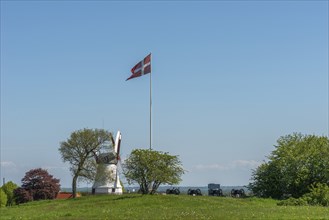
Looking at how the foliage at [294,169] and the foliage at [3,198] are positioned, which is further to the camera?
the foliage at [3,198]

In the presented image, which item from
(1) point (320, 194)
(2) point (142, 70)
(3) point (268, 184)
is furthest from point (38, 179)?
(1) point (320, 194)

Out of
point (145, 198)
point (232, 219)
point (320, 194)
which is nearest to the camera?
point (232, 219)

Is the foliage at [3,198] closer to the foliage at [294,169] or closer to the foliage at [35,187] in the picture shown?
the foliage at [35,187]

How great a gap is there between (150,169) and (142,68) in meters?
12.9

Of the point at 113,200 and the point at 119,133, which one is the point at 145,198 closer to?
the point at 113,200

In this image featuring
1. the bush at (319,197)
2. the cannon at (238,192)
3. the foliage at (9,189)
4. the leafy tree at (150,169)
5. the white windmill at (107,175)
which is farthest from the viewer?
the foliage at (9,189)

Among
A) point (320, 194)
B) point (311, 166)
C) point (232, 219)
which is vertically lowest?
point (232, 219)

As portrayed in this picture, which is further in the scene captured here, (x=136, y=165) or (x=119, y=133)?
(x=119, y=133)

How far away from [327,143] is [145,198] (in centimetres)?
2422

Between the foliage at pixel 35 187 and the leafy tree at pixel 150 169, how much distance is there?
37396 mm

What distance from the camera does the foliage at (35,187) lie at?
91.1 meters

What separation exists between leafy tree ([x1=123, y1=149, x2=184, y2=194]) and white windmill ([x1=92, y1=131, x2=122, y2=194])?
16.7 metres

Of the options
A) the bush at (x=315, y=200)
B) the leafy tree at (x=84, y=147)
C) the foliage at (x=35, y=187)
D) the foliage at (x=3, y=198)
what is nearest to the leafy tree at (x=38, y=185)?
the foliage at (x=35, y=187)

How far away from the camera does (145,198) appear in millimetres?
53406
